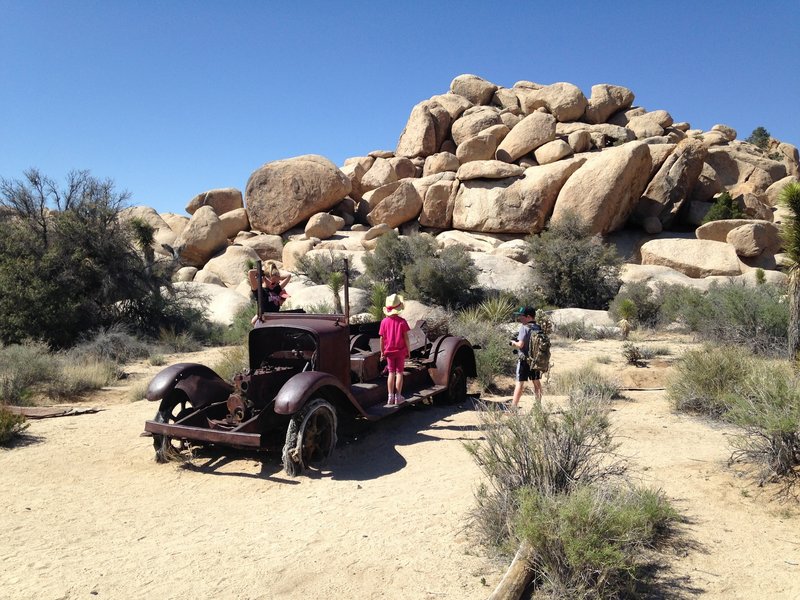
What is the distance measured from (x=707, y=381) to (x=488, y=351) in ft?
13.3

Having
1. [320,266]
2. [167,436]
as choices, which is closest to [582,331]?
[320,266]

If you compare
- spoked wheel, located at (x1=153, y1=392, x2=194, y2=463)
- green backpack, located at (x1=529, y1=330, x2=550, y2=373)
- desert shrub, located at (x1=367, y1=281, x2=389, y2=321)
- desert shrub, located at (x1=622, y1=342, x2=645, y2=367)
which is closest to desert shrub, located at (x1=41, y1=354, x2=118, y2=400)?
spoked wheel, located at (x1=153, y1=392, x2=194, y2=463)

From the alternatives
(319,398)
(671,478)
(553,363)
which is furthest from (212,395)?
(553,363)

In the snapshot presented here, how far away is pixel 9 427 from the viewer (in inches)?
290

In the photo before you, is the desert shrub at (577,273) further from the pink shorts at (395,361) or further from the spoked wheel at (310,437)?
the spoked wheel at (310,437)

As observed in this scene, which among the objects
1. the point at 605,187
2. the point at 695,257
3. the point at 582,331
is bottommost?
the point at 582,331

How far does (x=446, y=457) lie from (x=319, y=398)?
5.23ft

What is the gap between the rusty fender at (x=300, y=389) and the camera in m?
5.85

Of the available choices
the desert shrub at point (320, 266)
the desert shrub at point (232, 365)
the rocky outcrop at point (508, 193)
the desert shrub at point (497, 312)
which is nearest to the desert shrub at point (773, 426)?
the desert shrub at point (232, 365)

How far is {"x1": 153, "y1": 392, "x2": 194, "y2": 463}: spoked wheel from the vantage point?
21.6 feet

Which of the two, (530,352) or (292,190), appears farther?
(292,190)

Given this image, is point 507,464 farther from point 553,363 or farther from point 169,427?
point 553,363

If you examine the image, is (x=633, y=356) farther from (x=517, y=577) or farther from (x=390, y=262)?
(x=390, y=262)

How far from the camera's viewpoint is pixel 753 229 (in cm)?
2775
